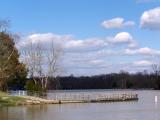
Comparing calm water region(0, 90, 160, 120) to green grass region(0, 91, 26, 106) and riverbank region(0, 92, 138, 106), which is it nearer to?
green grass region(0, 91, 26, 106)

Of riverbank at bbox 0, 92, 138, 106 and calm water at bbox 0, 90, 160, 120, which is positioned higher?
riverbank at bbox 0, 92, 138, 106

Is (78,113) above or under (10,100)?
under

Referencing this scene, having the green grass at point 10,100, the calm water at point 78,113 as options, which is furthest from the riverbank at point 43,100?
the calm water at point 78,113

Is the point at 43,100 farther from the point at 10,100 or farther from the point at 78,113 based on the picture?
the point at 78,113

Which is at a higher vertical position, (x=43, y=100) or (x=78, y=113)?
(x=43, y=100)

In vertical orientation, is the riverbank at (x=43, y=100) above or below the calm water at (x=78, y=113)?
above

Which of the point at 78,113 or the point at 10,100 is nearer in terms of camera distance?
the point at 78,113

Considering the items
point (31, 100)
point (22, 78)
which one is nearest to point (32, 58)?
point (22, 78)

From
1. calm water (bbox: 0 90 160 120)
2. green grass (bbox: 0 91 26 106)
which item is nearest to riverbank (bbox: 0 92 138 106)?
green grass (bbox: 0 91 26 106)

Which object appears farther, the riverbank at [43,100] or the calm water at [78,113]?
the riverbank at [43,100]

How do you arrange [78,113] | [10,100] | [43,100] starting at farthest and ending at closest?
[43,100] < [10,100] < [78,113]

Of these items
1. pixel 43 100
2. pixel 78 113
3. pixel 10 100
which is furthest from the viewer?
pixel 43 100

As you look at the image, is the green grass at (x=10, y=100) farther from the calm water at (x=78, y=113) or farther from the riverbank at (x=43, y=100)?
the calm water at (x=78, y=113)

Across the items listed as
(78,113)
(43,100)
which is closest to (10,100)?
(43,100)
